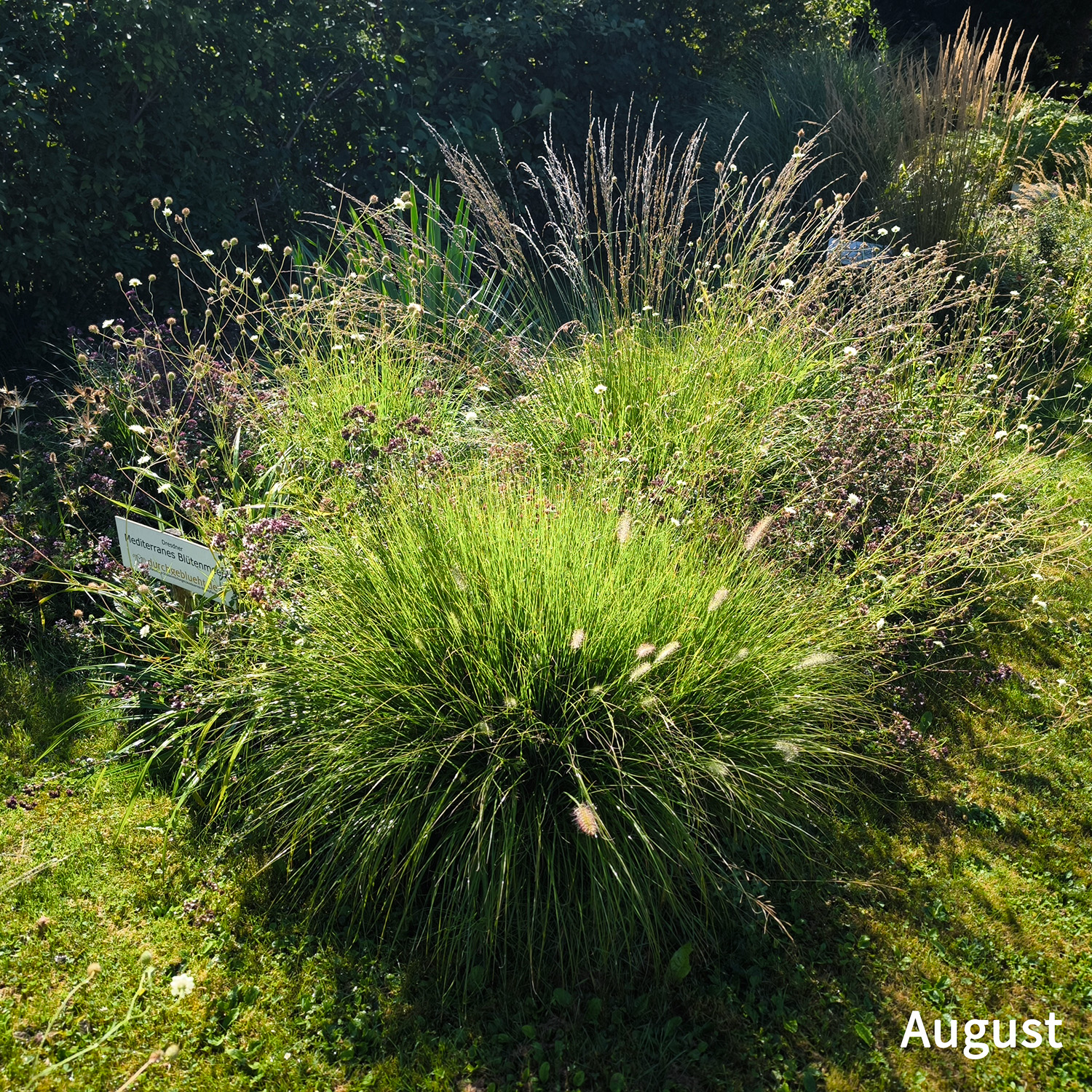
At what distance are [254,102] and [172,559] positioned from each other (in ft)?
15.6

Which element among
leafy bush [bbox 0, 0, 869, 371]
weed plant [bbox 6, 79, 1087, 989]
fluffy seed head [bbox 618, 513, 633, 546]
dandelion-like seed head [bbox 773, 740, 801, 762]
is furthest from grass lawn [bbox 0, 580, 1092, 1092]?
leafy bush [bbox 0, 0, 869, 371]

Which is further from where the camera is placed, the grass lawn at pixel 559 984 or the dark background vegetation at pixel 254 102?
the dark background vegetation at pixel 254 102

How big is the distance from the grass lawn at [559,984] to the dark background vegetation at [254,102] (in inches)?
Result: 158

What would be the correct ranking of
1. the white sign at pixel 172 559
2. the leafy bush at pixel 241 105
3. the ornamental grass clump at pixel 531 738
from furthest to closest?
the leafy bush at pixel 241 105
the white sign at pixel 172 559
the ornamental grass clump at pixel 531 738

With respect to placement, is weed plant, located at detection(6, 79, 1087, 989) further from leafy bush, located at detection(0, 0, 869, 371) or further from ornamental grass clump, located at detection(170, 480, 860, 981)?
leafy bush, located at detection(0, 0, 869, 371)

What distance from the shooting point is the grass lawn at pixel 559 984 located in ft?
8.01

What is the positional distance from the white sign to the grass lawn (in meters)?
0.74

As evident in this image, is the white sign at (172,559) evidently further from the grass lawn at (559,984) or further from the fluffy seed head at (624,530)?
the fluffy seed head at (624,530)

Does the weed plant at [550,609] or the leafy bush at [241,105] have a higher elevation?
the leafy bush at [241,105]

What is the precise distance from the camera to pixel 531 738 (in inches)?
104

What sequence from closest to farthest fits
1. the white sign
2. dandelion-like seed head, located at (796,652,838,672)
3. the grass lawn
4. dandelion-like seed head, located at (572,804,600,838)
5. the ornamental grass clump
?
dandelion-like seed head, located at (572,804,600,838) → the grass lawn → the ornamental grass clump → dandelion-like seed head, located at (796,652,838,672) → the white sign

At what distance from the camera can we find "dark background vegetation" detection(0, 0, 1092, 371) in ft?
18.8

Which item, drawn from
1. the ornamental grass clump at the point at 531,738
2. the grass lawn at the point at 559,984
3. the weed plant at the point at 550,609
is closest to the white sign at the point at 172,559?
the weed plant at the point at 550,609

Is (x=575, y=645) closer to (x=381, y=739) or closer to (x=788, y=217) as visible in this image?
(x=381, y=739)
